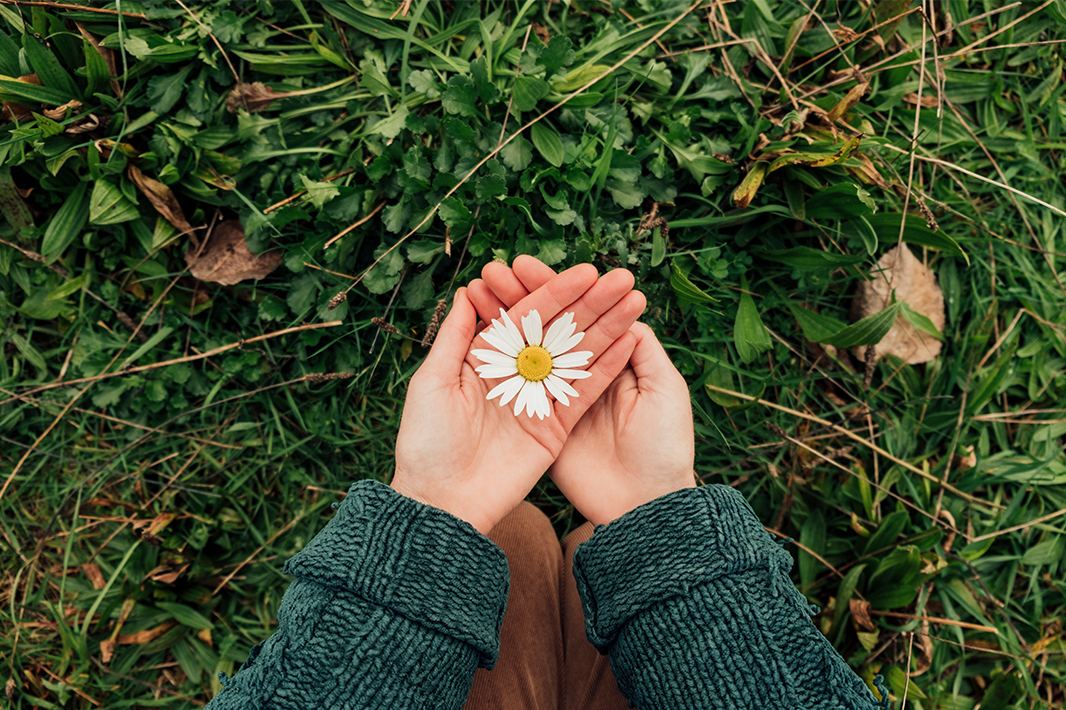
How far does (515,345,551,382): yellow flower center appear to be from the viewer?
1.90 meters

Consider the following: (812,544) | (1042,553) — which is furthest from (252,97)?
(1042,553)

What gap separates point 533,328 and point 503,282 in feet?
0.56

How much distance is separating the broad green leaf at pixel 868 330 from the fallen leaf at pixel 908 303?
1.08 feet

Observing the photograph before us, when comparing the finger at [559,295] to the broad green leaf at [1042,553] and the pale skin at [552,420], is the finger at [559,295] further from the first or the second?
the broad green leaf at [1042,553]

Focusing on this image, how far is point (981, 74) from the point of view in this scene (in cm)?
242

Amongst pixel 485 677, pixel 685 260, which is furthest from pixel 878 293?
pixel 485 677

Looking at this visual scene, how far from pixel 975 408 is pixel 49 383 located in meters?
3.77

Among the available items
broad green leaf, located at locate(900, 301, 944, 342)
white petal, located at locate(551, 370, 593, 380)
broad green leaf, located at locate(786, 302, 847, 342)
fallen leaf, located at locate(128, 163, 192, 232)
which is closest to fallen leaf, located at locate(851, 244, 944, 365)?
broad green leaf, located at locate(900, 301, 944, 342)

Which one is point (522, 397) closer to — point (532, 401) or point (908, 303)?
point (532, 401)

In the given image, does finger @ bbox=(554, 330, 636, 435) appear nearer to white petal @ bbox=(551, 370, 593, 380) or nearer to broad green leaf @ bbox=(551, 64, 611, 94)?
white petal @ bbox=(551, 370, 593, 380)

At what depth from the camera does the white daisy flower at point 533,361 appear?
72.4 inches

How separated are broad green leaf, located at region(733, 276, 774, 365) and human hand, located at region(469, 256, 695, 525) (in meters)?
0.44

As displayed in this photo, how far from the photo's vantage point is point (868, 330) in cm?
206

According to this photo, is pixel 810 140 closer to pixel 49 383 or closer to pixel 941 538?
pixel 941 538
